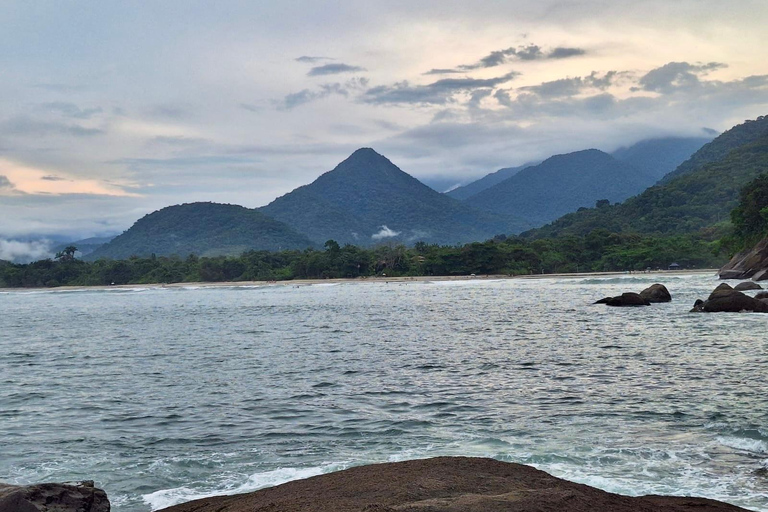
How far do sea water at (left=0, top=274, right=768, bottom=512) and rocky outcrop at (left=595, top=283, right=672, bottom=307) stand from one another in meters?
15.8

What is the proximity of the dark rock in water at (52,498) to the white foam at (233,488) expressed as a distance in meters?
1.77

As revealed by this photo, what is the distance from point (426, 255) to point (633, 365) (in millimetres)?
132397

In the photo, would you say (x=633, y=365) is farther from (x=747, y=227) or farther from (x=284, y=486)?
(x=747, y=227)

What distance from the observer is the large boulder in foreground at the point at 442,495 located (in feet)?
22.4

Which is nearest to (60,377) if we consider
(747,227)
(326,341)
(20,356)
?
(20,356)

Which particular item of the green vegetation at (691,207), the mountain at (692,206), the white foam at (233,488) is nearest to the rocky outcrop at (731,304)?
the white foam at (233,488)

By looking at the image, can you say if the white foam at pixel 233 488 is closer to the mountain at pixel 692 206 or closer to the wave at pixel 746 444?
the wave at pixel 746 444

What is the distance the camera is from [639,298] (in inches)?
2093

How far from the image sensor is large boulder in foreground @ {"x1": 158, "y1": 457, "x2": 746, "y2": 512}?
6.81 m

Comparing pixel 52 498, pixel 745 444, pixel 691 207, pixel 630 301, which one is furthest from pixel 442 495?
pixel 691 207

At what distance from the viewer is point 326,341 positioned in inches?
1396

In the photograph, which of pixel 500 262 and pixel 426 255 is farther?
pixel 426 255

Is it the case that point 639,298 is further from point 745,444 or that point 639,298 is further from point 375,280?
point 375,280

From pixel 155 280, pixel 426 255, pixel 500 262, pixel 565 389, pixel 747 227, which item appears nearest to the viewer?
pixel 565 389
